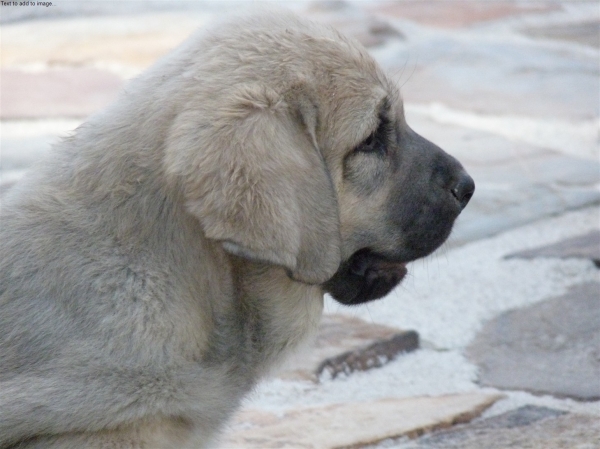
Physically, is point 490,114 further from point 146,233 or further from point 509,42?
point 146,233

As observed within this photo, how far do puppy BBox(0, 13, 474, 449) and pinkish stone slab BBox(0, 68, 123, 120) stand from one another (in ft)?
7.75

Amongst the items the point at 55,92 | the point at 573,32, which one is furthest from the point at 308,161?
the point at 573,32

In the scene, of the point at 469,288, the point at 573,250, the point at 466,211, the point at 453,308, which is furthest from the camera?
the point at 466,211

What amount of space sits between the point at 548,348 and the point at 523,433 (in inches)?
25.8

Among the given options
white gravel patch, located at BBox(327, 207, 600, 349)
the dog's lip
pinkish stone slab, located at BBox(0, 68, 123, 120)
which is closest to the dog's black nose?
the dog's lip

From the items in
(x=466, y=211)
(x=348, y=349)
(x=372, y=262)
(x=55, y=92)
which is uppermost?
(x=372, y=262)

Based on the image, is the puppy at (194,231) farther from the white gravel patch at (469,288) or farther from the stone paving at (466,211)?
the white gravel patch at (469,288)

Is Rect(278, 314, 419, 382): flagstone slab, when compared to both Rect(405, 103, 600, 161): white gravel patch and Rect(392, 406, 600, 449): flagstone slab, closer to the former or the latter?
Rect(392, 406, 600, 449): flagstone slab

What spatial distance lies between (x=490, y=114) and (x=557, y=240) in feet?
5.17

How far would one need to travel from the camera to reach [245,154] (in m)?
2.03

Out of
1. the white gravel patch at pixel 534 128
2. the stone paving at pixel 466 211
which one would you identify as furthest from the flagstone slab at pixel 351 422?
the white gravel patch at pixel 534 128

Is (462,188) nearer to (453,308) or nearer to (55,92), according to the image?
(453,308)

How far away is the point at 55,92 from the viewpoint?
4.86 metres

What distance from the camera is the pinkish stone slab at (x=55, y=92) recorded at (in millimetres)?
4613
